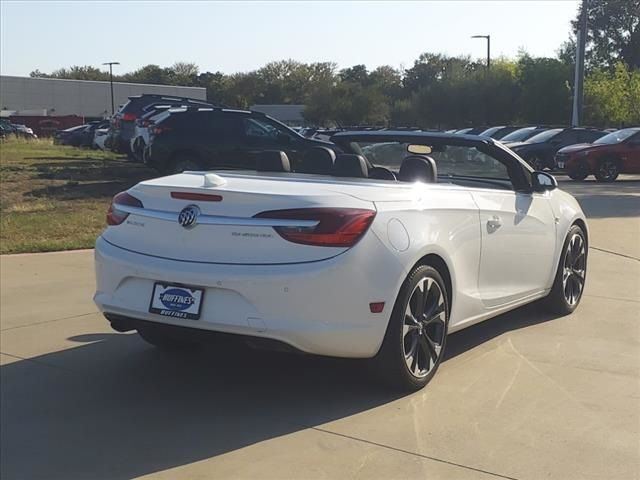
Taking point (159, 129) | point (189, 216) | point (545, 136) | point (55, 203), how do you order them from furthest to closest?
1. point (545, 136)
2. point (159, 129)
3. point (55, 203)
4. point (189, 216)

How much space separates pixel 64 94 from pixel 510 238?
92.6 meters

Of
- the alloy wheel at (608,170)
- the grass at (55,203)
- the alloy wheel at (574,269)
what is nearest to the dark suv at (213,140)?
the grass at (55,203)

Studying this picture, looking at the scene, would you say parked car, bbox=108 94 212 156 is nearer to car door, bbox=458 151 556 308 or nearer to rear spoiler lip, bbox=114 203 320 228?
car door, bbox=458 151 556 308

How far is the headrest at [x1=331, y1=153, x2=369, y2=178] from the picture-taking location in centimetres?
538

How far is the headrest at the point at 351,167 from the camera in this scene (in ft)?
17.6

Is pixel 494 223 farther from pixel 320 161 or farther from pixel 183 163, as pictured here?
pixel 183 163

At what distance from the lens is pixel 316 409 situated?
4.54m

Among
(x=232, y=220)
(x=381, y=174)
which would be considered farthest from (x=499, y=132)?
(x=232, y=220)

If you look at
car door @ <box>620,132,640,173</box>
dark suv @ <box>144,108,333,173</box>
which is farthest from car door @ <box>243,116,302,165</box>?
→ car door @ <box>620,132,640,173</box>

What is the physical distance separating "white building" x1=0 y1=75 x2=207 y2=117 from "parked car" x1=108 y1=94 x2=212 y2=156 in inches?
2601

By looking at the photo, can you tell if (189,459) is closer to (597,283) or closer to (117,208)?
(117,208)

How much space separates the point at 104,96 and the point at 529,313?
306 feet

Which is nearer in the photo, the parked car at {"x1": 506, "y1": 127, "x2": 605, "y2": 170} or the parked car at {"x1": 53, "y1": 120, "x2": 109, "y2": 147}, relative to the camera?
the parked car at {"x1": 506, "y1": 127, "x2": 605, "y2": 170}

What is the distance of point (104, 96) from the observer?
3718 inches
